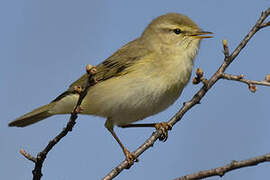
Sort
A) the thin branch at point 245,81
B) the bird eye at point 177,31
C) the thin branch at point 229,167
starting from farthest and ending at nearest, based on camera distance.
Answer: the bird eye at point 177,31 → the thin branch at point 245,81 → the thin branch at point 229,167

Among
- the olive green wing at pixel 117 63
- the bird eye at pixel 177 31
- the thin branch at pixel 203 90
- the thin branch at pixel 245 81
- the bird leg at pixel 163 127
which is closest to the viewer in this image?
the thin branch at pixel 245 81

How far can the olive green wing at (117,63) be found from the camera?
4609mm

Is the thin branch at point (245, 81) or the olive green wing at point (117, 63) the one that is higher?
the olive green wing at point (117, 63)

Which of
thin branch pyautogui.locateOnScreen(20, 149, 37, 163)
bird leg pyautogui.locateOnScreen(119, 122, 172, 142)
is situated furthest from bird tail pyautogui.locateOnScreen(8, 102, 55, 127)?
thin branch pyautogui.locateOnScreen(20, 149, 37, 163)

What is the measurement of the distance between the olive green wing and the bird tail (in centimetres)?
18

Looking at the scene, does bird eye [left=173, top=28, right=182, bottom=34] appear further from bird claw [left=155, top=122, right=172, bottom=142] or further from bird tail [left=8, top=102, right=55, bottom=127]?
bird tail [left=8, top=102, right=55, bottom=127]

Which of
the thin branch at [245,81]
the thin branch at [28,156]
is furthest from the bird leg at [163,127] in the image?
the thin branch at [28,156]

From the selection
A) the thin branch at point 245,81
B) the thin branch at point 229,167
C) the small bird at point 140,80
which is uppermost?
the small bird at point 140,80

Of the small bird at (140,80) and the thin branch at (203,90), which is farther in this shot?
the small bird at (140,80)

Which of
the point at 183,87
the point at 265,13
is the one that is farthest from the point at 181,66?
the point at 265,13

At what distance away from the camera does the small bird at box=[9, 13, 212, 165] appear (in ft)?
14.0

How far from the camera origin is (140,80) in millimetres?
4273

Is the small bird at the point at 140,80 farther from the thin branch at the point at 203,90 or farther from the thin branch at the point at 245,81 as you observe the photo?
the thin branch at the point at 245,81

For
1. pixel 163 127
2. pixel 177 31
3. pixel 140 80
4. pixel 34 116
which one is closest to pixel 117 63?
pixel 140 80
